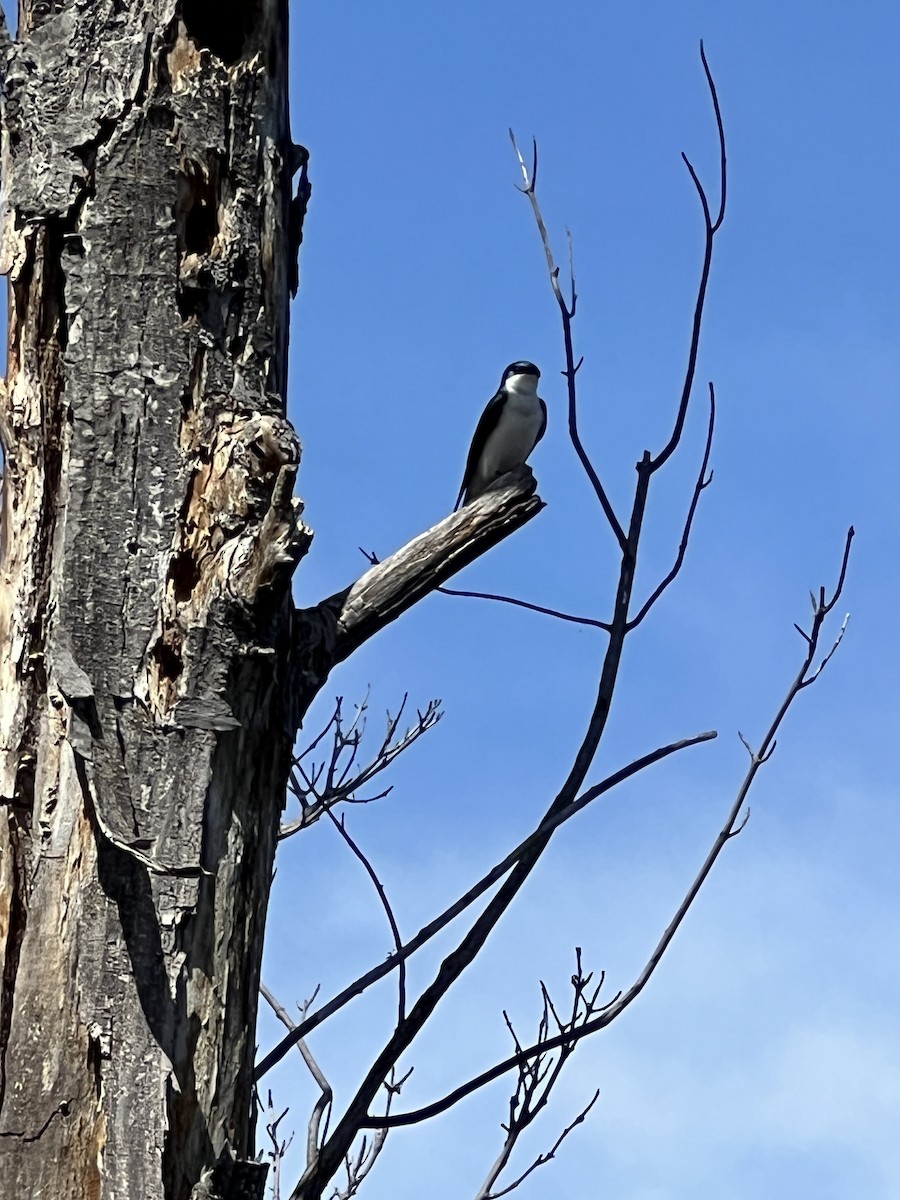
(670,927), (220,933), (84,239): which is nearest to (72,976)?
(220,933)

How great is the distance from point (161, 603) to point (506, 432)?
4.61 m

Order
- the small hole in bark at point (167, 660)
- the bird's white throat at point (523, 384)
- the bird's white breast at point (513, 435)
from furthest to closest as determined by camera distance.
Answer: the bird's white throat at point (523, 384)
the bird's white breast at point (513, 435)
the small hole in bark at point (167, 660)

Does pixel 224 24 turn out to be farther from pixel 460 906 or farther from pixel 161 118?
pixel 460 906

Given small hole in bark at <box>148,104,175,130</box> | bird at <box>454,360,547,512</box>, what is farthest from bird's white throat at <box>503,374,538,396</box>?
small hole in bark at <box>148,104,175,130</box>

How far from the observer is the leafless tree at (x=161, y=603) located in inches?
75.3

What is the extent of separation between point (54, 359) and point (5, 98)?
469 millimetres

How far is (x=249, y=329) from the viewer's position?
2309 millimetres

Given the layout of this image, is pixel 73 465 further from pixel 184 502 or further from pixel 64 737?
pixel 64 737

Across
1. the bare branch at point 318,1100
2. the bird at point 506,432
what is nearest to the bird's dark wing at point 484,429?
the bird at point 506,432

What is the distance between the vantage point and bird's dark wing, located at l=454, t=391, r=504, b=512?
6.70 m

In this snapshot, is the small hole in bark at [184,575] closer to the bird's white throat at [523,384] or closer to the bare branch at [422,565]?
the bare branch at [422,565]

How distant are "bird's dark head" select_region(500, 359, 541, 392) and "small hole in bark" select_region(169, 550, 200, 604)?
188 inches

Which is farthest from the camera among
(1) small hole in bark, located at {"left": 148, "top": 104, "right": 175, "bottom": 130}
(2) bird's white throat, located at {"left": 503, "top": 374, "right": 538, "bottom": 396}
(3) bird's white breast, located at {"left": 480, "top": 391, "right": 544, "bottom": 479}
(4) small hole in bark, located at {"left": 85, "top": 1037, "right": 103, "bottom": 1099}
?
(2) bird's white throat, located at {"left": 503, "top": 374, "right": 538, "bottom": 396}

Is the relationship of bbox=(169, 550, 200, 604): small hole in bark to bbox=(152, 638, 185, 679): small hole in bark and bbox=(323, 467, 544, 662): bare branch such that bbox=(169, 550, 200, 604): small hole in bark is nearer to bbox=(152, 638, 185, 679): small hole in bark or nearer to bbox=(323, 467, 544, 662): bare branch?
bbox=(152, 638, 185, 679): small hole in bark
